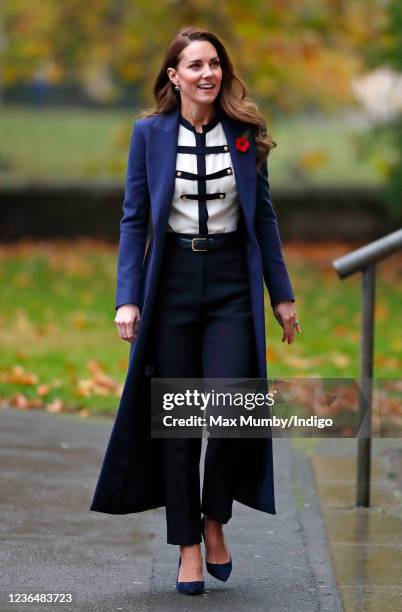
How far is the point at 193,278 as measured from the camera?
15.2 ft

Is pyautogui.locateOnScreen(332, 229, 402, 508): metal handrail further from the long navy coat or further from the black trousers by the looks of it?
the black trousers

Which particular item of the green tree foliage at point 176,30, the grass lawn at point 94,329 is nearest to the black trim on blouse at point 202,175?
the grass lawn at point 94,329

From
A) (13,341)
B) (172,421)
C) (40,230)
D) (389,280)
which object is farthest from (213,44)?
(40,230)

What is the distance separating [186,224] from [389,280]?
11.7 meters

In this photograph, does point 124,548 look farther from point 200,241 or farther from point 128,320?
point 200,241

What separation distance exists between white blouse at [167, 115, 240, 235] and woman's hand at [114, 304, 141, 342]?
31 cm

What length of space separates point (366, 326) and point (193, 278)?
140 cm

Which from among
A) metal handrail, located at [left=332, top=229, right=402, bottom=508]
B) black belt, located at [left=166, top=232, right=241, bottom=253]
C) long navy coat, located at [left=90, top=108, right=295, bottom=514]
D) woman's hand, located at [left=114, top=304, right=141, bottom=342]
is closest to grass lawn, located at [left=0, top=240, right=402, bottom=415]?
metal handrail, located at [left=332, top=229, right=402, bottom=508]

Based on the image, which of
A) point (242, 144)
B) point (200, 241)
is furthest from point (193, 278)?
point (242, 144)

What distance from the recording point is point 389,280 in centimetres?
1612

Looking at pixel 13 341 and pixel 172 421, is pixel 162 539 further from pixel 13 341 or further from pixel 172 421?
pixel 13 341

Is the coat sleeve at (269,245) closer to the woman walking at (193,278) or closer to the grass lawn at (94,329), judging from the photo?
the woman walking at (193,278)

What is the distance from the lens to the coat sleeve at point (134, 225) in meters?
4.67

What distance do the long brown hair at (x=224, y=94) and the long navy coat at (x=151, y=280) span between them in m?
0.04
